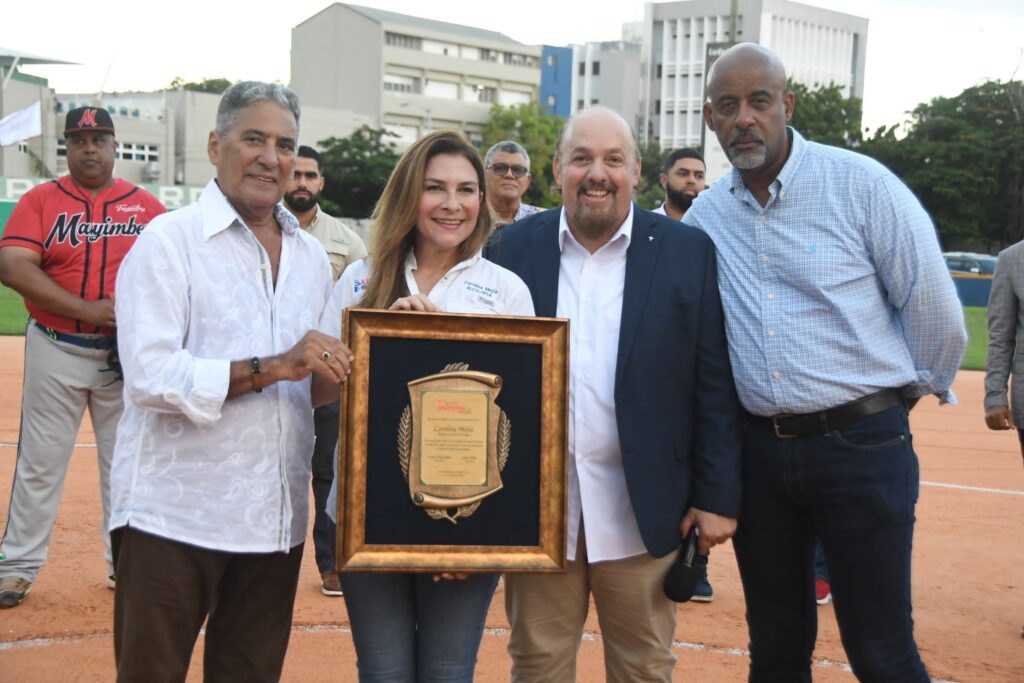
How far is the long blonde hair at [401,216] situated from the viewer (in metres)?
3.59

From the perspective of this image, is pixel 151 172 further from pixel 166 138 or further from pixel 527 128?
pixel 527 128

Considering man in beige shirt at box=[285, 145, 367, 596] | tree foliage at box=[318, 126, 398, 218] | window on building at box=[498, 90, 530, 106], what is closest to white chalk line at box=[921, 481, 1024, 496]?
man in beige shirt at box=[285, 145, 367, 596]

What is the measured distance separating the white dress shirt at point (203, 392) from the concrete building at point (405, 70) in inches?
3143

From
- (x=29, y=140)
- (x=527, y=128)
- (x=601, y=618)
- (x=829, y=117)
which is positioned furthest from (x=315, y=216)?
(x=527, y=128)

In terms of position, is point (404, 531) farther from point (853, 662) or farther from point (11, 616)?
A: point (11, 616)

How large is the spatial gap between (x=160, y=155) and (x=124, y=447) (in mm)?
69699

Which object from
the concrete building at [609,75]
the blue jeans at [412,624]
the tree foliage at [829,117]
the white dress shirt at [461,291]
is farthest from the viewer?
the concrete building at [609,75]

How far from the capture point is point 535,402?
3.41 meters

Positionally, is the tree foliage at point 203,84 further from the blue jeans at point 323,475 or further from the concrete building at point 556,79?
the blue jeans at point 323,475

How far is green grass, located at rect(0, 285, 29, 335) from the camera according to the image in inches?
818

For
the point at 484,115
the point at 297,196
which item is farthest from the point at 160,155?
the point at 297,196

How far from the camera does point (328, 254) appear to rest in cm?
679

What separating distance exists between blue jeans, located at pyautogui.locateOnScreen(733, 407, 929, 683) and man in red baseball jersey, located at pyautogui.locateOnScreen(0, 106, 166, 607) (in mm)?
3641

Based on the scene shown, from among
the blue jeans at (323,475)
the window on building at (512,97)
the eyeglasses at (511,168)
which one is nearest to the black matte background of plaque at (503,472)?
the blue jeans at (323,475)
